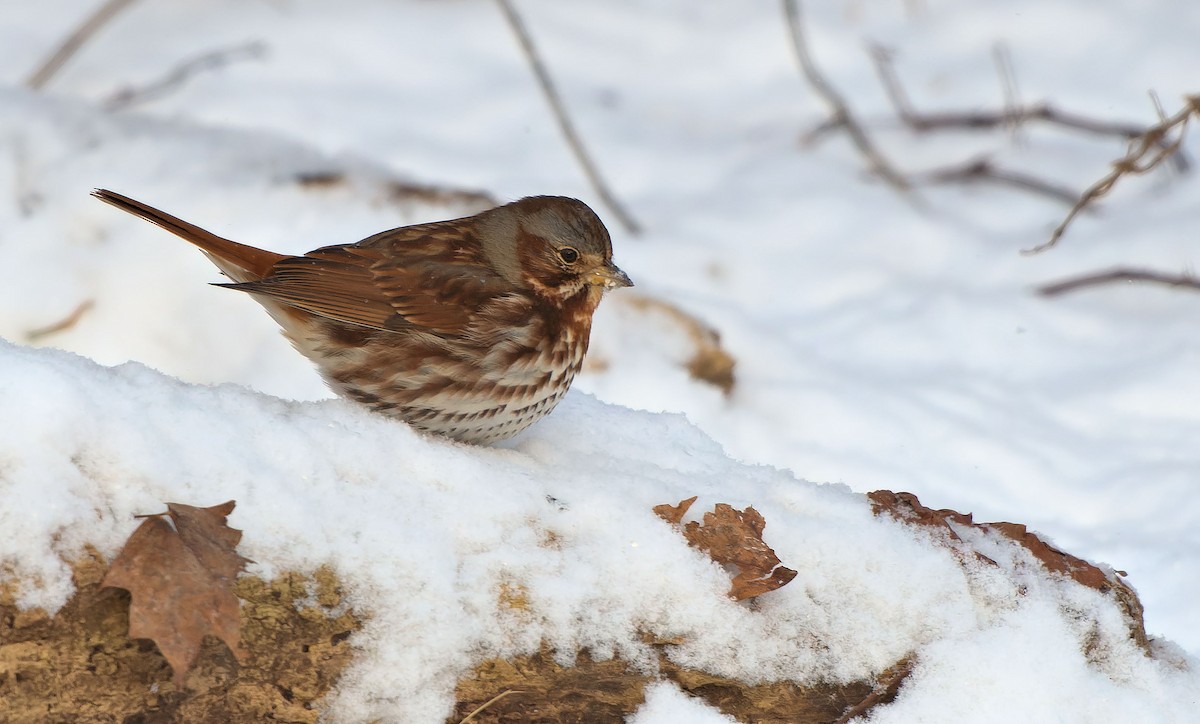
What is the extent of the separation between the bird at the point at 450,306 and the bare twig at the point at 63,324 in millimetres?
1616

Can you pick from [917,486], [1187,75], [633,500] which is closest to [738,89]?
[1187,75]

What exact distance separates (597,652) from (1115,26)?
6100 millimetres

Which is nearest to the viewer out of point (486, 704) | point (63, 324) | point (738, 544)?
point (486, 704)

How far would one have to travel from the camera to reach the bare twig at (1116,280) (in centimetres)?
521

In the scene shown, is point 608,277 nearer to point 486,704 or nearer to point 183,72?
point 486,704

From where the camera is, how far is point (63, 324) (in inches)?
186

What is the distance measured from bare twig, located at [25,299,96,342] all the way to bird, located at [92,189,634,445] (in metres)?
1.62

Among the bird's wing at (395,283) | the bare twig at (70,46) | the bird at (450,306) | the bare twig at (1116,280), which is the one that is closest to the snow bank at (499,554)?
the bird at (450,306)

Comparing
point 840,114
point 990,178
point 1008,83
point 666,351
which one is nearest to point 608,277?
point 666,351

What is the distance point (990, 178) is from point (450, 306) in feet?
14.0

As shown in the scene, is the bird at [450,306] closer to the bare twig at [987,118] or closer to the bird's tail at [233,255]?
the bird's tail at [233,255]

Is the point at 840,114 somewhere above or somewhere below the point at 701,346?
above

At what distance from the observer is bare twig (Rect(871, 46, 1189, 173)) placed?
249 inches

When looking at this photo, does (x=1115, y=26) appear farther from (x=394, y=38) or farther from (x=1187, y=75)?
(x=394, y=38)
